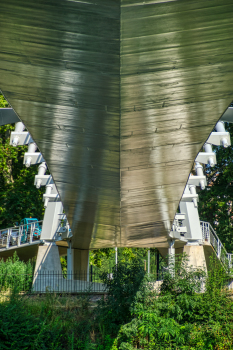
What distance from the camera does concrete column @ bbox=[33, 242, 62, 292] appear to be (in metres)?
15.9

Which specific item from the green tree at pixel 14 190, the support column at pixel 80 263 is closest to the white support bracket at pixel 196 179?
the support column at pixel 80 263

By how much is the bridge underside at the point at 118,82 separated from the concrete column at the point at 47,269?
335 inches

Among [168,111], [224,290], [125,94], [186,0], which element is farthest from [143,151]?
[224,290]

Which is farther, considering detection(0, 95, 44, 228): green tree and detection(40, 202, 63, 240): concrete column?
detection(0, 95, 44, 228): green tree

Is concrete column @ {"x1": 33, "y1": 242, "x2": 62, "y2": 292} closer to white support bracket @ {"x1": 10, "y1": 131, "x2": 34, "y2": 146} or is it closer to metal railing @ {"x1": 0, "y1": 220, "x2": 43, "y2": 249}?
metal railing @ {"x1": 0, "y1": 220, "x2": 43, "y2": 249}

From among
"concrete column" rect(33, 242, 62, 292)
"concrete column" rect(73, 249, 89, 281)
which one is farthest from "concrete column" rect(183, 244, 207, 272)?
"concrete column" rect(73, 249, 89, 281)

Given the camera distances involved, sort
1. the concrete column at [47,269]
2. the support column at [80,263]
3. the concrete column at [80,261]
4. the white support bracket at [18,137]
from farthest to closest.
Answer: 1. the concrete column at [80,261]
2. the support column at [80,263]
3. the concrete column at [47,269]
4. the white support bracket at [18,137]

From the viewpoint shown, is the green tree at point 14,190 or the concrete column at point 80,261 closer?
the concrete column at point 80,261

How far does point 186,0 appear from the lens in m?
3.57

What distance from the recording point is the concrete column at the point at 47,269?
1595cm

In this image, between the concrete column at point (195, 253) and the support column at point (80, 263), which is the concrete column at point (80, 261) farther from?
the concrete column at point (195, 253)

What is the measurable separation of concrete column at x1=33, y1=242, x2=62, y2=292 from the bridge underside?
8.52 m

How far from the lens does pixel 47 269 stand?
17.0 metres

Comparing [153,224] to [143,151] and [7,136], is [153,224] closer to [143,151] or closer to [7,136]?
[143,151]
